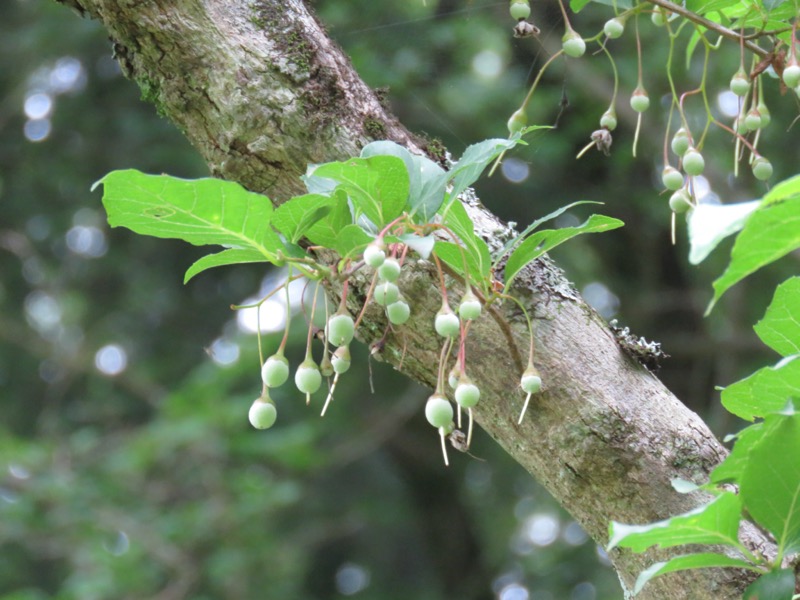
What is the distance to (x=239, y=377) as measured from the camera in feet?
13.0

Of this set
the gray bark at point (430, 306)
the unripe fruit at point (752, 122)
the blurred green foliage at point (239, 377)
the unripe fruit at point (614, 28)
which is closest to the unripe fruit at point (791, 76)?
the unripe fruit at point (752, 122)

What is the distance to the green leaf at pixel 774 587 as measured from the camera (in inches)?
24.3

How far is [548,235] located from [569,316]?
0.39 ft

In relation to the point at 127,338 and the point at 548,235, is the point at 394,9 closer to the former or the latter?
the point at 548,235

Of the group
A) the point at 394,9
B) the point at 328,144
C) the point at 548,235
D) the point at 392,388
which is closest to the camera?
the point at 548,235

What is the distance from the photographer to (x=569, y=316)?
2.72 feet

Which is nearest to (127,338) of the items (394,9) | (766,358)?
(394,9)

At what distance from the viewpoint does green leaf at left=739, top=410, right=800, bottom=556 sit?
0.59 m

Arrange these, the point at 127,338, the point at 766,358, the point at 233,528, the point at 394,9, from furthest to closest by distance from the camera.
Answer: the point at 127,338 < the point at 233,528 < the point at 766,358 < the point at 394,9

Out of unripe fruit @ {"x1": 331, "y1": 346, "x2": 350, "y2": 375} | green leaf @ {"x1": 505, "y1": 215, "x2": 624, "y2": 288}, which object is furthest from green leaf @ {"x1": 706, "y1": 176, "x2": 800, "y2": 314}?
unripe fruit @ {"x1": 331, "y1": 346, "x2": 350, "y2": 375}

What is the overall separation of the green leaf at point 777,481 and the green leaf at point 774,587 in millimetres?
15

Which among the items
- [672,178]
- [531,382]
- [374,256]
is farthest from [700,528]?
[672,178]

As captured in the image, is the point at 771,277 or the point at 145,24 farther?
the point at 771,277

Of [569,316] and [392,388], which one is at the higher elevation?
[569,316]
